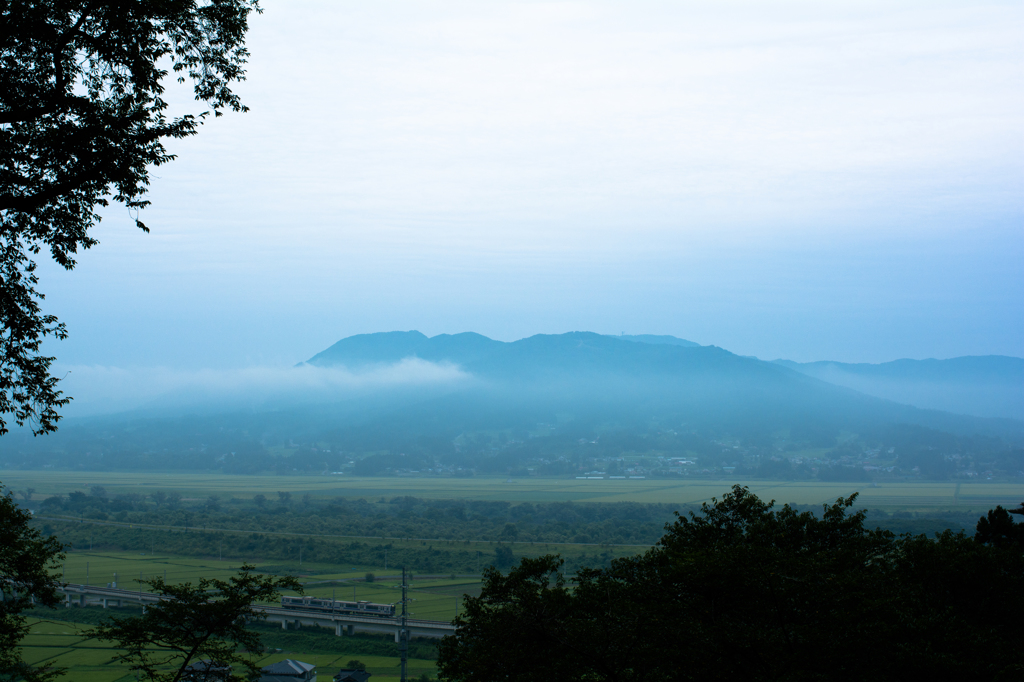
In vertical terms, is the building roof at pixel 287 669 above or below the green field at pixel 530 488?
above

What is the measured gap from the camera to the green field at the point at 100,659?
81.5ft

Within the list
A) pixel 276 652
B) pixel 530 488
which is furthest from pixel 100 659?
pixel 530 488

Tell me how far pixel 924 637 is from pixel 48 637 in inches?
1315

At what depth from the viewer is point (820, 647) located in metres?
9.44

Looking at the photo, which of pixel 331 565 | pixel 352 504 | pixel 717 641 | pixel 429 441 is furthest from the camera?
pixel 429 441

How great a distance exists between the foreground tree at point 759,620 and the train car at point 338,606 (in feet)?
69.7

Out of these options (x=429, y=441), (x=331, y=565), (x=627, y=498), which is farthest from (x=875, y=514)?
(x=429, y=441)

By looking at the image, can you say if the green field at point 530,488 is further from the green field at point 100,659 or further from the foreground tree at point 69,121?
the foreground tree at point 69,121

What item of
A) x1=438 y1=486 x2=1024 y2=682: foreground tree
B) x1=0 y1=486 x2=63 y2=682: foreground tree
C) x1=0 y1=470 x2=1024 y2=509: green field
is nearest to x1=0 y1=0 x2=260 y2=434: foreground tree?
x1=0 y1=486 x2=63 y2=682: foreground tree

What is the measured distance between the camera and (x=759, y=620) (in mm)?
10781

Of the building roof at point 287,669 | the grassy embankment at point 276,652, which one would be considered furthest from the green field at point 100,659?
the building roof at point 287,669

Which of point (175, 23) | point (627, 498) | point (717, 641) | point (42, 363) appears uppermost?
point (175, 23)

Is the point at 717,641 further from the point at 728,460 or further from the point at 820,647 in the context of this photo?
the point at 728,460

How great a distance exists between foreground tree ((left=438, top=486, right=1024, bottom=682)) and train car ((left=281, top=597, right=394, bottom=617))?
21.2 m
